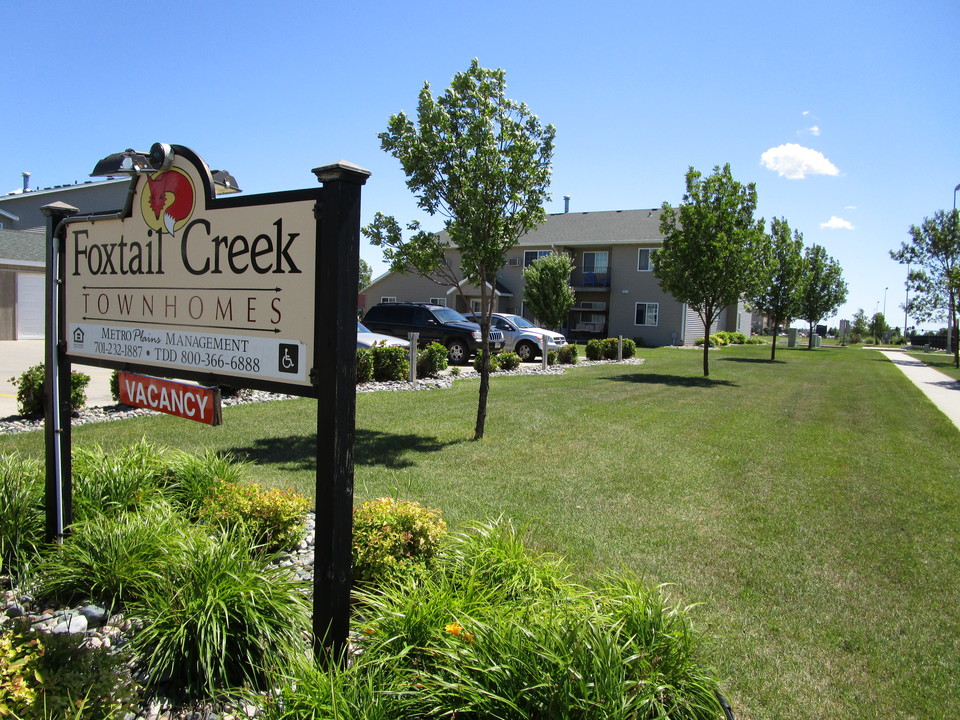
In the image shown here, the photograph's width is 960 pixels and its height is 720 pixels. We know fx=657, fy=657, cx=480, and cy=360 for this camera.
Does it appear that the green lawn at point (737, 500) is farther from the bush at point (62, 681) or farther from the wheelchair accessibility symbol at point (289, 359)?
the bush at point (62, 681)

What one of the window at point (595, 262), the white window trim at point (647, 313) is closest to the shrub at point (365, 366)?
the white window trim at point (647, 313)

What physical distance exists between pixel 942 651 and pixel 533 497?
3.24 m

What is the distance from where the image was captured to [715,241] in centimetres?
1881

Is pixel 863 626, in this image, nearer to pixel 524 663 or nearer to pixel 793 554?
pixel 793 554

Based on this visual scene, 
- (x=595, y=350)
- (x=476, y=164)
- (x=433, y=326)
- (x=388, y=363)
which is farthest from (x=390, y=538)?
(x=595, y=350)

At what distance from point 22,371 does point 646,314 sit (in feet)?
102

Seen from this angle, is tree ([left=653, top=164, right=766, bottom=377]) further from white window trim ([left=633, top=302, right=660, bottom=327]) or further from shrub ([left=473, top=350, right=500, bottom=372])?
white window trim ([left=633, top=302, right=660, bottom=327])

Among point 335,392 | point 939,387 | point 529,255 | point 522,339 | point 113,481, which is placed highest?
point 529,255

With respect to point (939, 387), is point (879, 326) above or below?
above

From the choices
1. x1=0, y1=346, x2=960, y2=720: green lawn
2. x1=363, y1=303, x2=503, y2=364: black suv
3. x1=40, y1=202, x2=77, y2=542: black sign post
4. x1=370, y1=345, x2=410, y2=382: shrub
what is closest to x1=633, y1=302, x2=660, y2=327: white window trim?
x1=363, y1=303, x2=503, y2=364: black suv

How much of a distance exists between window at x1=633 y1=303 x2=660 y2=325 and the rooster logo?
35.7m

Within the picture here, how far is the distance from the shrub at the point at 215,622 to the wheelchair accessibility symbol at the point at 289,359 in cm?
97

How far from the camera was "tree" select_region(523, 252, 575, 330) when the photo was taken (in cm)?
3353

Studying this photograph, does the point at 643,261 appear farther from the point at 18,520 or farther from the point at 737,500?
the point at 18,520
